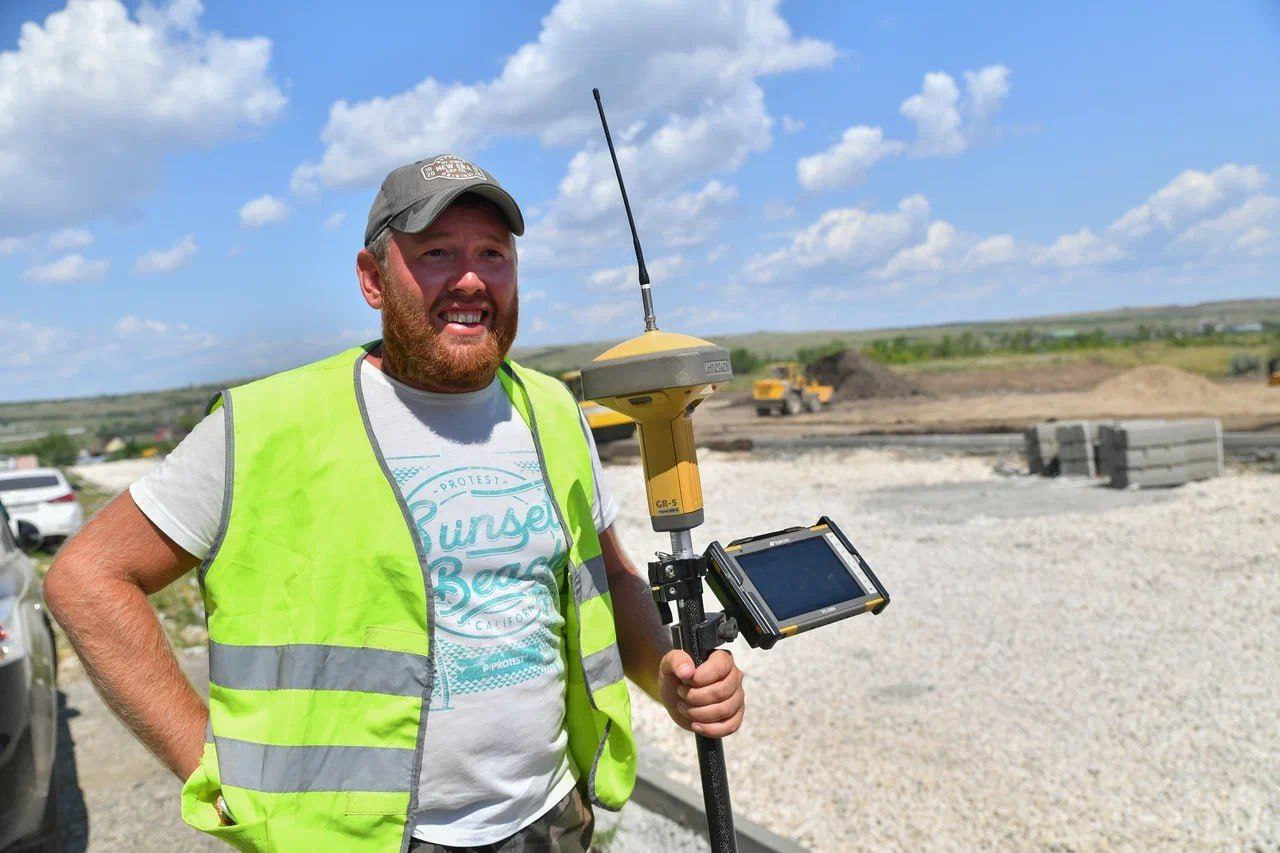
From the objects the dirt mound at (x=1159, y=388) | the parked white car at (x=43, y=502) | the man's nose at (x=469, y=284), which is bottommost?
the dirt mound at (x=1159, y=388)

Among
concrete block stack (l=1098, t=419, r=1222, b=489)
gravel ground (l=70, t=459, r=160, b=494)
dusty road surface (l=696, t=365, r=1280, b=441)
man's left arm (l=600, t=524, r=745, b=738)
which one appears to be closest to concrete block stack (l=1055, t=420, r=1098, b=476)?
concrete block stack (l=1098, t=419, r=1222, b=489)

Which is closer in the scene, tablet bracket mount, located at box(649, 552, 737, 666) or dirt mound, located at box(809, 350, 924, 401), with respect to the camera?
tablet bracket mount, located at box(649, 552, 737, 666)

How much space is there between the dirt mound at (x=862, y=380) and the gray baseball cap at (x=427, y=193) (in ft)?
127

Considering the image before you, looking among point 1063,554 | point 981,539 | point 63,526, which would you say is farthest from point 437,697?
point 63,526

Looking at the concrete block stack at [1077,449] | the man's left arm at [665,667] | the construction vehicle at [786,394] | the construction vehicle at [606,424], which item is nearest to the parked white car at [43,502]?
the construction vehicle at [606,424]

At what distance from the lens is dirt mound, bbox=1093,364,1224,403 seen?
99.5ft

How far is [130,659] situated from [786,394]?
1233 inches

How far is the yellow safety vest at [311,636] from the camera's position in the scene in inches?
69.1

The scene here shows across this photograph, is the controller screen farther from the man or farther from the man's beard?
the man's beard

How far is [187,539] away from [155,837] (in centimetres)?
396

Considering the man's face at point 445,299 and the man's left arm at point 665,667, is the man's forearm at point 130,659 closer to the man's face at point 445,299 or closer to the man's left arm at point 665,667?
the man's face at point 445,299

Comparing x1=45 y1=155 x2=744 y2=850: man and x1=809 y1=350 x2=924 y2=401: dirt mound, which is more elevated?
x1=45 y1=155 x2=744 y2=850: man

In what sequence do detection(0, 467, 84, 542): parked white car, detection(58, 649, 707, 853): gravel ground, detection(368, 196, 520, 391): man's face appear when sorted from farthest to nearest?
detection(0, 467, 84, 542): parked white car < detection(58, 649, 707, 853): gravel ground < detection(368, 196, 520, 391): man's face

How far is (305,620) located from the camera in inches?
70.3
